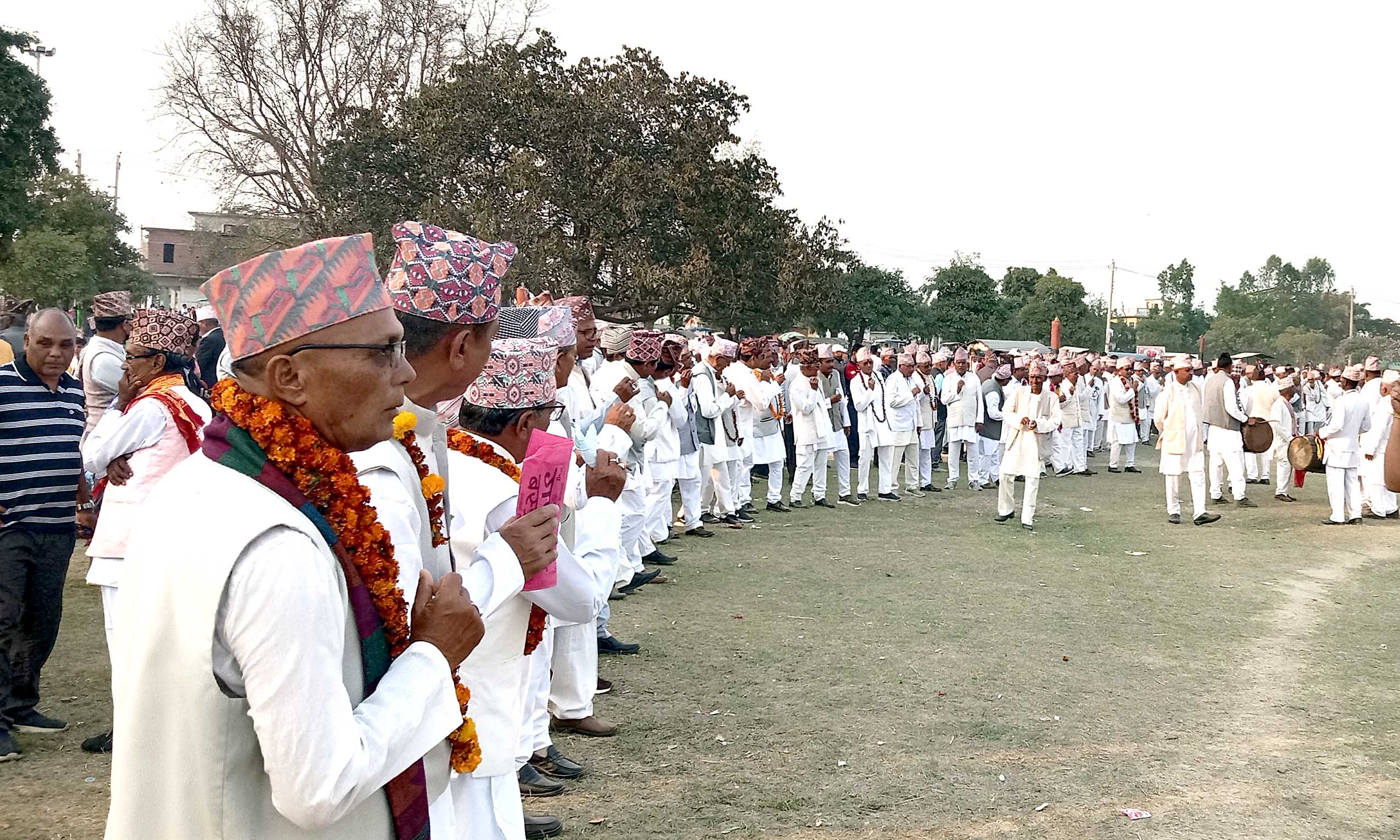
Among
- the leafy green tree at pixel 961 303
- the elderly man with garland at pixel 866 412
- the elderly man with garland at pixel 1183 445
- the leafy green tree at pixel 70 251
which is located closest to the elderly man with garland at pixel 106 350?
the elderly man with garland at pixel 866 412

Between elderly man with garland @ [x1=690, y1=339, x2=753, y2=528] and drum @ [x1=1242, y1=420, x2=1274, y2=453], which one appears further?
drum @ [x1=1242, y1=420, x2=1274, y2=453]

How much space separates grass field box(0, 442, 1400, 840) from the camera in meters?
4.88

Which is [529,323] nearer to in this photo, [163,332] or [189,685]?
[189,685]

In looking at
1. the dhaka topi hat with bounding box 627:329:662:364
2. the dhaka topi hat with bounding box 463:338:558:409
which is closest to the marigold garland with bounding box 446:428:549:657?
the dhaka topi hat with bounding box 463:338:558:409

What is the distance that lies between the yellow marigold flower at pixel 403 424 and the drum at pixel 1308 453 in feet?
49.9

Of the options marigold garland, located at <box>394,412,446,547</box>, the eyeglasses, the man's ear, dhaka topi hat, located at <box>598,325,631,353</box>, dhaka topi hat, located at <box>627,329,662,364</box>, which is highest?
dhaka topi hat, located at <box>598,325,631,353</box>

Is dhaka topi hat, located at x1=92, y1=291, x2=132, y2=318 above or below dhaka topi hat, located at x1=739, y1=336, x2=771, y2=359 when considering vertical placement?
below

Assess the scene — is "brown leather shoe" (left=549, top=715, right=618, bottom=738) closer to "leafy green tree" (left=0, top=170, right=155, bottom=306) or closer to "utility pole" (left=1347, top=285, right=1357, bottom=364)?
"leafy green tree" (left=0, top=170, right=155, bottom=306)

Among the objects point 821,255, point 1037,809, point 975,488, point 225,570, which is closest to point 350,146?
point 821,255

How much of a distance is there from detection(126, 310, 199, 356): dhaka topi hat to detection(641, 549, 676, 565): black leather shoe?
561 centimetres

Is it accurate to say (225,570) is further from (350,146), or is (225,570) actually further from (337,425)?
(350,146)

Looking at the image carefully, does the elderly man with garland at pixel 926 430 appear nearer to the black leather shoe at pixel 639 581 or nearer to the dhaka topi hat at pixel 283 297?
the black leather shoe at pixel 639 581

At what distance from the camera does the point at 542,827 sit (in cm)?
460

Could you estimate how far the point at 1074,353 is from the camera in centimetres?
2786
